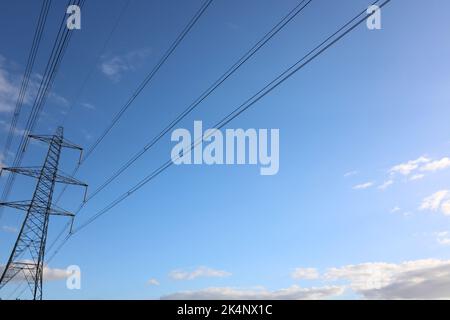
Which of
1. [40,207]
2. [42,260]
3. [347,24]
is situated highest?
[347,24]
